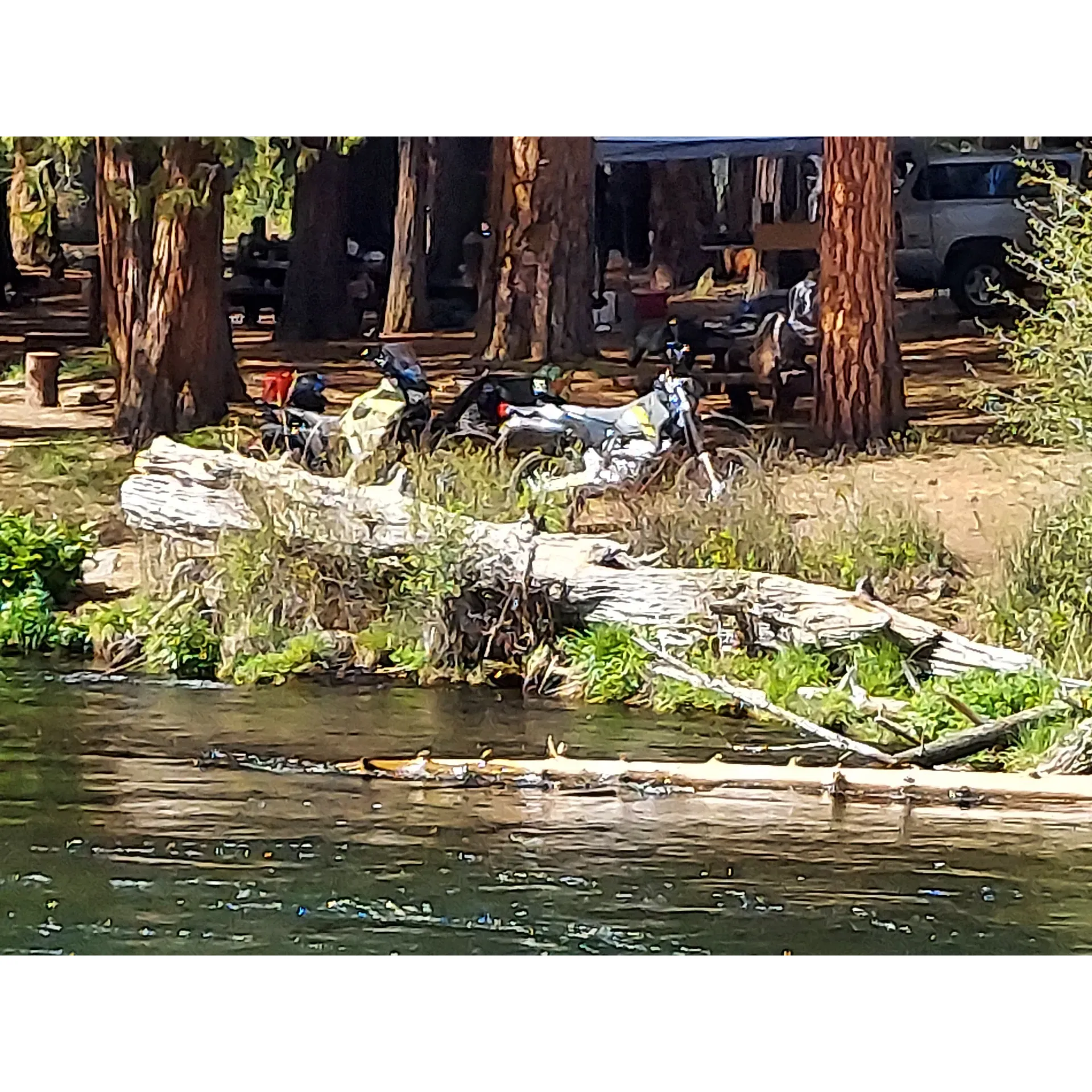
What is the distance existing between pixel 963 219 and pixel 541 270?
0.65m

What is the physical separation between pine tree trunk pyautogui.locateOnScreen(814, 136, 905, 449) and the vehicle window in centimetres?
6

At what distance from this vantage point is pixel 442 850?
7.45ft

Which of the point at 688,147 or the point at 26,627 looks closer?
the point at 688,147

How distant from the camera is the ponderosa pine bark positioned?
223 cm

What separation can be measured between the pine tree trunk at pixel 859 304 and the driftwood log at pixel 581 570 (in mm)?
273

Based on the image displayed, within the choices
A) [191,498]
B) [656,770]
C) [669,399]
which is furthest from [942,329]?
[191,498]

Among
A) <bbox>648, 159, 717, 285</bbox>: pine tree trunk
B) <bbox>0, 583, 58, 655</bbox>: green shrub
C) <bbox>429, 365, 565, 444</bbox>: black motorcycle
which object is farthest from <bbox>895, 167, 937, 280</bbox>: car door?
<bbox>0, 583, 58, 655</bbox>: green shrub

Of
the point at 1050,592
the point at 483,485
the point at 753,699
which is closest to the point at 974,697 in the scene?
the point at 1050,592

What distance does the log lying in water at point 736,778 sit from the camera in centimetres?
228

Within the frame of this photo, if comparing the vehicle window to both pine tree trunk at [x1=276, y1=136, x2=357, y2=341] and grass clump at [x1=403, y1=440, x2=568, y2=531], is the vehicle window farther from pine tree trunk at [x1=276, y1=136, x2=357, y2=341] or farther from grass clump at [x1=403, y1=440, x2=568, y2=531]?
pine tree trunk at [x1=276, y1=136, x2=357, y2=341]

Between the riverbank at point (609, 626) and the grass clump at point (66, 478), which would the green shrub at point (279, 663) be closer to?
the riverbank at point (609, 626)

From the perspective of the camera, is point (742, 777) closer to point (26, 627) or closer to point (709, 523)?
point (709, 523)
